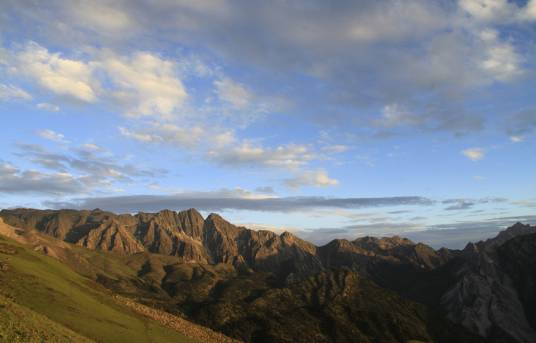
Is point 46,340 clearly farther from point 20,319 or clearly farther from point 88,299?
point 88,299

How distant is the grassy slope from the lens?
56.8m

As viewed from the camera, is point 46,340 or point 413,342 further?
point 413,342

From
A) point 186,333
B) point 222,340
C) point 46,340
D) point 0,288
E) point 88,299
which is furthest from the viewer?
point 222,340

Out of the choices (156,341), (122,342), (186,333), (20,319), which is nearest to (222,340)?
(186,333)

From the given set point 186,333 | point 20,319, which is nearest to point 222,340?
point 186,333

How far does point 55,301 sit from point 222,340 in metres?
37.1

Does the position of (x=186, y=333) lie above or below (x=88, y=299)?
below

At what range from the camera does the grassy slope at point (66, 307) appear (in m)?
56.8

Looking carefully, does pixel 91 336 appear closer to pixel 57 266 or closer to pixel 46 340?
pixel 46 340

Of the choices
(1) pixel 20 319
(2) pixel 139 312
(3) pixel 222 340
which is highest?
(1) pixel 20 319

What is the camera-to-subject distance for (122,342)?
59969 mm

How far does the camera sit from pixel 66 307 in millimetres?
65000

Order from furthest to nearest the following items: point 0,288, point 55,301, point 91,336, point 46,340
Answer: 1. point 55,301
2. point 0,288
3. point 91,336
4. point 46,340

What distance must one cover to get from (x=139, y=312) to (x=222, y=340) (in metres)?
17.4
